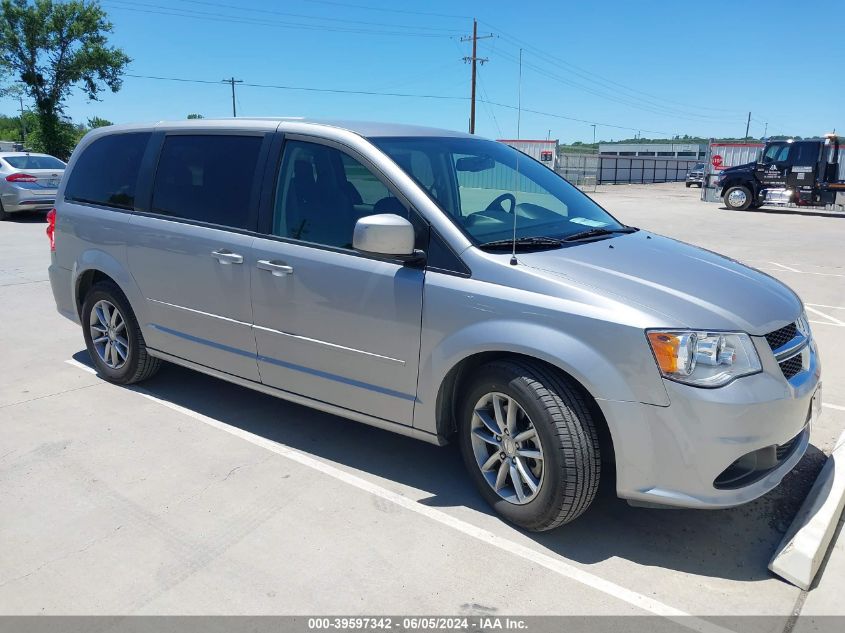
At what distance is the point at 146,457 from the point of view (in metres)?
3.95

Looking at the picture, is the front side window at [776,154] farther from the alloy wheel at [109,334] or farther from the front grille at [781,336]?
the alloy wheel at [109,334]

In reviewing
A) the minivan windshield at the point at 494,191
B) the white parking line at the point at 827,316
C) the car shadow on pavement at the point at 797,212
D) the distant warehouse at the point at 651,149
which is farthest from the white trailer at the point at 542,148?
the distant warehouse at the point at 651,149

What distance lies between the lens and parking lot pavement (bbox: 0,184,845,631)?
2760 mm

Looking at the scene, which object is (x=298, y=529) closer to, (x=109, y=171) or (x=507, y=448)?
(x=507, y=448)

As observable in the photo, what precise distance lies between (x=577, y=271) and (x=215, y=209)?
233cm

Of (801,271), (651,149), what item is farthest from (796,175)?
(651,149)

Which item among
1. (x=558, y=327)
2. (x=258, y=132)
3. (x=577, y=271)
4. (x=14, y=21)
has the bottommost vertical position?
(x=558, y=327)

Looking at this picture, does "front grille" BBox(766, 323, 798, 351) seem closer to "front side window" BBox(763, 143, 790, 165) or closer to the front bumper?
the front bumper

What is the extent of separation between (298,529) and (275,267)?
4.69 ft

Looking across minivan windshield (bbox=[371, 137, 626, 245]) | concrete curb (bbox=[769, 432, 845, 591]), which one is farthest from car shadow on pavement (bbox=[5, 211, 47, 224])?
concrete curb (bbox=[769, 432, 845, 591])

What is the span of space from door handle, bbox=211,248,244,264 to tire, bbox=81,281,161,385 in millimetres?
1129

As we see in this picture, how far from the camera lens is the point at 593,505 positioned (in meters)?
3.50
